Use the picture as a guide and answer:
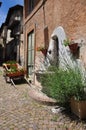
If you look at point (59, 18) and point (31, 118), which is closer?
point (31, 118)

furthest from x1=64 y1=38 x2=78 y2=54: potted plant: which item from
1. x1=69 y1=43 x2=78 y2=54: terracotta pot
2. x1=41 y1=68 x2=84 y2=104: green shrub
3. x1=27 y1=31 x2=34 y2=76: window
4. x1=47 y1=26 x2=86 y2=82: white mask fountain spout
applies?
x1=27 y1=31 x2=34 y2=76: window

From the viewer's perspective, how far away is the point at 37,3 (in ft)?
38.8

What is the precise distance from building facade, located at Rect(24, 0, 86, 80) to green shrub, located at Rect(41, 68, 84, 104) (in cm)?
116

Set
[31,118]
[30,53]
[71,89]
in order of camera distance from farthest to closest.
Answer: [30,53]
[31,118]
[71,89]

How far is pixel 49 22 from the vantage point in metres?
9.95

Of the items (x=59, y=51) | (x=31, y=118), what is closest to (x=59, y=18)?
(x=59, y=51)

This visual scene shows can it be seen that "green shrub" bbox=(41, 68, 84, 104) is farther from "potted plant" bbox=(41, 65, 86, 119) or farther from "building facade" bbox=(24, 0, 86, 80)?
"building facade" bbox=(24, 0, 86, 80)

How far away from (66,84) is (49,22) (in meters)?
4.90

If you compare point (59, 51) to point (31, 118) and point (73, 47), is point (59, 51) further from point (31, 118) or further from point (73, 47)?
point (31, 118)

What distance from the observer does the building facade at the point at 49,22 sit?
7.14 meters

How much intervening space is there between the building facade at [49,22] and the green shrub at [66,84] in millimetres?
1165

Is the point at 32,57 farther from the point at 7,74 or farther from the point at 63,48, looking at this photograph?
the point at 63,48

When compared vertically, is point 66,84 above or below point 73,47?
below

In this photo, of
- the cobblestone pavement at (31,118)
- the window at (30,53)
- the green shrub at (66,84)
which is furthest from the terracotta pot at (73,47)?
the window at (30,53)
